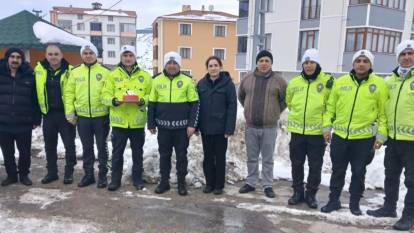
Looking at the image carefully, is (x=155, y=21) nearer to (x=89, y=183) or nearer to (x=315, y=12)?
(x=315, y=12)

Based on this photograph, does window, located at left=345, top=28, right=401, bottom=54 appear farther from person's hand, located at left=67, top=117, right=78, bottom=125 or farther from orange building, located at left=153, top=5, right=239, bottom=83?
person's hand, located at left=67, top=117, right=78, bottom=125

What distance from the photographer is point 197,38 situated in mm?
40062

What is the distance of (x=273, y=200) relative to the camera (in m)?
5.23

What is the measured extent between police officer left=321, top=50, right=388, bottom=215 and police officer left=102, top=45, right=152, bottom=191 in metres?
2.52

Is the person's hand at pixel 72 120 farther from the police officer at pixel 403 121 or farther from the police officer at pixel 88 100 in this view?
the police officer at pixel 403 121

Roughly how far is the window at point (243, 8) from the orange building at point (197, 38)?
9.47 meters

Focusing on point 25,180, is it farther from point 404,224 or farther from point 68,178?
point 404,224

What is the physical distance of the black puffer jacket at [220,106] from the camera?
5164mm

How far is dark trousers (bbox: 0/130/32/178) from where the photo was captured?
5.46m

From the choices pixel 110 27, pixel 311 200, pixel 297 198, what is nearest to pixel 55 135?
pixel 297 198

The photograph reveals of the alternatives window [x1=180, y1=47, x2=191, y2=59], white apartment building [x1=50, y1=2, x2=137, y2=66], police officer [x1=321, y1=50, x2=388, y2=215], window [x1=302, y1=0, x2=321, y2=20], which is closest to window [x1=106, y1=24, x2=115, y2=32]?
white apartment building [x1=50, y1=2, x2=137, y2=66]

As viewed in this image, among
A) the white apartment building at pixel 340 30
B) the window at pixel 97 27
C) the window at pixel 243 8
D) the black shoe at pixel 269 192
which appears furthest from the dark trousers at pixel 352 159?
the window at pixel 97 27

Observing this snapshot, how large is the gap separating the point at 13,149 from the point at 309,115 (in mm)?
4364

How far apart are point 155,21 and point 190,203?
40324mm
